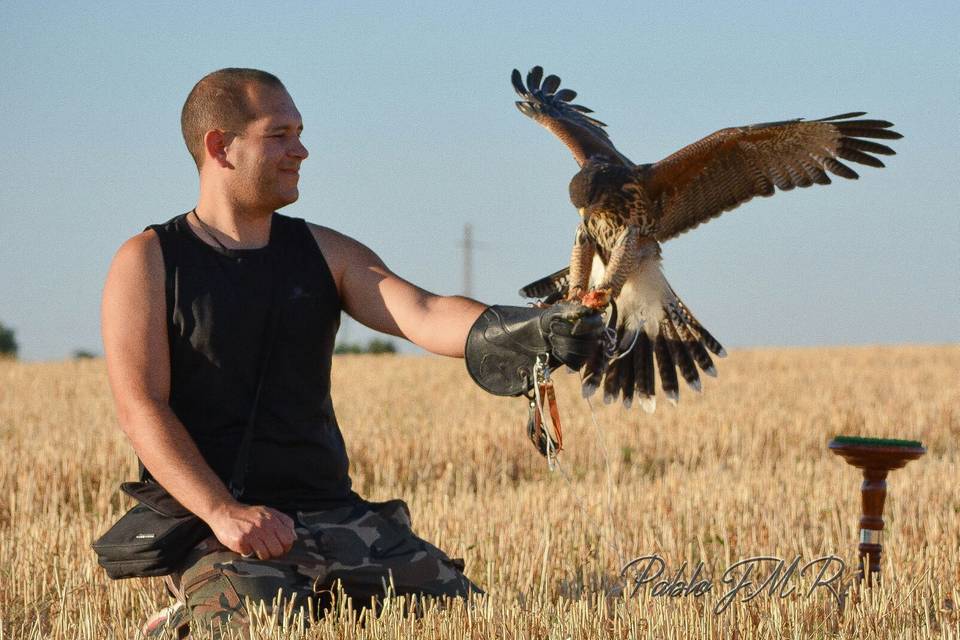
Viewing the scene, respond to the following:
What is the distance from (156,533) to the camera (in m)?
3.66

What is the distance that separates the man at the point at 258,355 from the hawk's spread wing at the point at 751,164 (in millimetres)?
3208

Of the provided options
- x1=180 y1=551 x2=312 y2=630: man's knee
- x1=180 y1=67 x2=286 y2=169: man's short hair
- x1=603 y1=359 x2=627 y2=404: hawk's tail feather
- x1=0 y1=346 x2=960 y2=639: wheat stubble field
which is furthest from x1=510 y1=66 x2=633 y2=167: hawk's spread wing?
x1=180 y1=551 x2=312 y2=630: man's knee

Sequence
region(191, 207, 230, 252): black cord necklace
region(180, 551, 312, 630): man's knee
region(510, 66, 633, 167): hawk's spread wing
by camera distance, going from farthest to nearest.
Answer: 1. region(510, 66, 633, 167): hawk's spread wing
2. region(191, 207, 230, 252): black cord necklace
3. region(180, 551, 312, 630): man's knee

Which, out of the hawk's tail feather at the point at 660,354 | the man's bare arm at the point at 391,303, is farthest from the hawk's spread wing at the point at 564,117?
Answer: the man's bare arm at the point at 391,303

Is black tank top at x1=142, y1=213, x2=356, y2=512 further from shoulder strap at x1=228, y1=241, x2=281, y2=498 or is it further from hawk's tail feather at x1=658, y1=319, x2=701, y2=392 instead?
hawk's tail feather at x1=658, y1=319, x2=701, y2=392

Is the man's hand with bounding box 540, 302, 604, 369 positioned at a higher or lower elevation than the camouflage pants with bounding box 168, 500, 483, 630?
higher

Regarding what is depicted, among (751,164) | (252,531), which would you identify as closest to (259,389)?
(252,531)

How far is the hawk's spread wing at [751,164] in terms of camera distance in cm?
650

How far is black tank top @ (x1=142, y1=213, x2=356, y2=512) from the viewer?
150 inches

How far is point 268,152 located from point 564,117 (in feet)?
14.3

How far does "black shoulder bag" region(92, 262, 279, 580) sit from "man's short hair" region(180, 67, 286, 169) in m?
0.77

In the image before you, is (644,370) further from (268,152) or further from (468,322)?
(268,152)

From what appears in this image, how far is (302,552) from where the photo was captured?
372 centimetres

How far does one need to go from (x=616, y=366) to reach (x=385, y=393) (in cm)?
706
